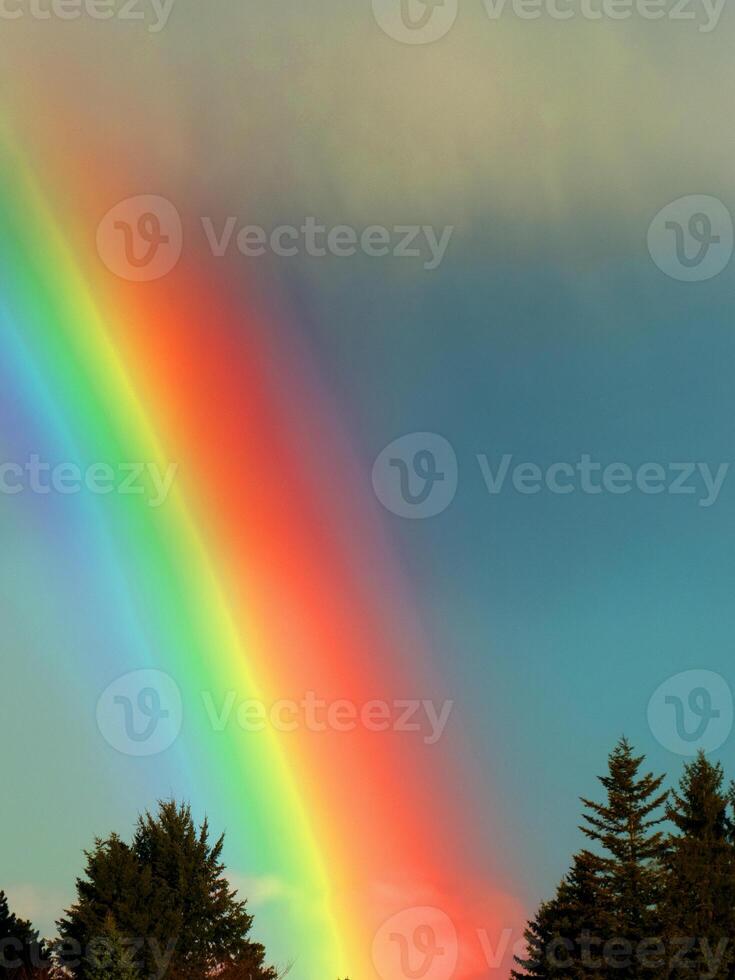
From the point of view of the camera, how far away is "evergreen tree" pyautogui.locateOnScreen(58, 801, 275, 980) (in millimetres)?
88188

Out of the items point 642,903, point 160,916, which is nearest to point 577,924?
point 642,903

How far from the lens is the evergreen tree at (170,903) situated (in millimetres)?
88188

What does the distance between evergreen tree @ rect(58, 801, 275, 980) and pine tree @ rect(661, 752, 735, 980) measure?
3479cm

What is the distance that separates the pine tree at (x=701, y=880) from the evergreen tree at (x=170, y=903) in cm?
3479

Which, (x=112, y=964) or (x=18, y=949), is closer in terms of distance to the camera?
(x=112, y=964)

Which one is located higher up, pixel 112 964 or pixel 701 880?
pixel 701 880

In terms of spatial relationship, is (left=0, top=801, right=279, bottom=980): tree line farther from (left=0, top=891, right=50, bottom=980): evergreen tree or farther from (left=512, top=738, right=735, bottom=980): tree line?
(left=512, top=738, right=735, bottom=980): tree line

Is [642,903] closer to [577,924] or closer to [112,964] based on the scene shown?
[577,924]

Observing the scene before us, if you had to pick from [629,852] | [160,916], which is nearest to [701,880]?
[629,852]

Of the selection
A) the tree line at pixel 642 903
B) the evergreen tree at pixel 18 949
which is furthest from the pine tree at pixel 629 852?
the evergreen tree at pixel 18 949

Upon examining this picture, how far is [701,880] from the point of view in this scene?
67500 millimetres

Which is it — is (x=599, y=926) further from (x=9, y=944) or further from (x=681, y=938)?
(x=9, y=944)

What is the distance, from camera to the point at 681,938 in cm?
6191

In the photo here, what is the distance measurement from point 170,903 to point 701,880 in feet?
133
